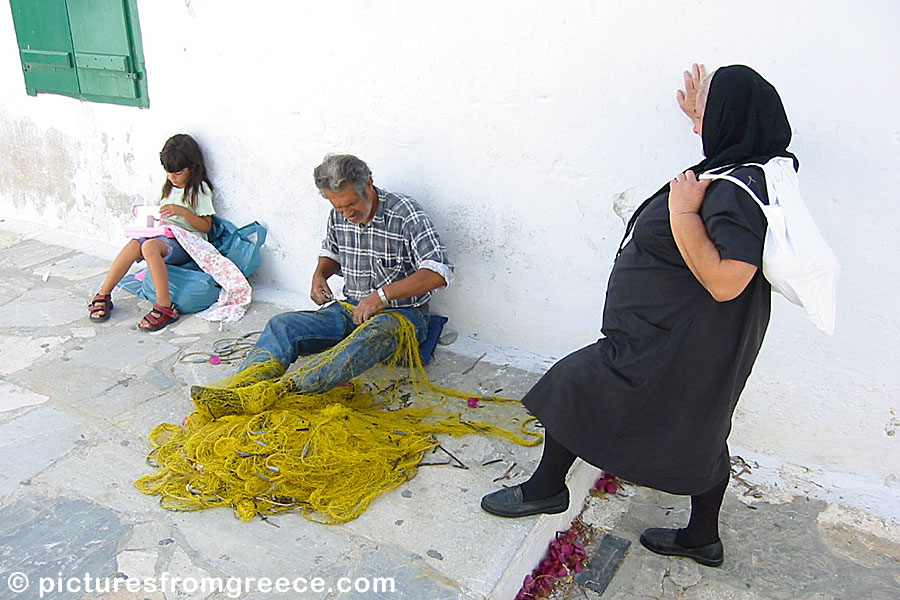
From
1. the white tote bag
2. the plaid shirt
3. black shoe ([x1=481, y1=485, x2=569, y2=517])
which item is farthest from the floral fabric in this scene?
the white tote bag

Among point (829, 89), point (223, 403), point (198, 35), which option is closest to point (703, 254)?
point (829, 89)

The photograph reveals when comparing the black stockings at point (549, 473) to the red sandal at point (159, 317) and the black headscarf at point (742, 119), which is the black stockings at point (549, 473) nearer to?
the black headscarf at point (742, 119)

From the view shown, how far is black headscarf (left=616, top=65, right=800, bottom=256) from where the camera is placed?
1.91 m

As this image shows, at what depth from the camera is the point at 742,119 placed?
1.94m

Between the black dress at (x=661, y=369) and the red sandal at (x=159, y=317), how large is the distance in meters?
2.52

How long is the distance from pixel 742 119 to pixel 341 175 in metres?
1.76

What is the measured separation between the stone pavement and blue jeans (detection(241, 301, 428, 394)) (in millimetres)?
431

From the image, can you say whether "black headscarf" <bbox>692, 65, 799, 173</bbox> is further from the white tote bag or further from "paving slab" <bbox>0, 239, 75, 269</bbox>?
"paving slab" <bbox>0, 239, 75, 269</bbox>

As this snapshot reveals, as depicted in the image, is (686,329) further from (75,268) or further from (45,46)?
(45,46)

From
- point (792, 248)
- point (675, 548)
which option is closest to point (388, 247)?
point (675, 548)

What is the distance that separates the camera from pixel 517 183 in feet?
11.0

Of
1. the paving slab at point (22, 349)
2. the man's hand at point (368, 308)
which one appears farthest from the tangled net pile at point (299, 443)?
the paving slab at point (22, 349)

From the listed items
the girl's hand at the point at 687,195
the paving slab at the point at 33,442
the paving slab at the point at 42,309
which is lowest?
the paving slab at the point at 33,442

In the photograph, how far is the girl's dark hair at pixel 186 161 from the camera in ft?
14.0
